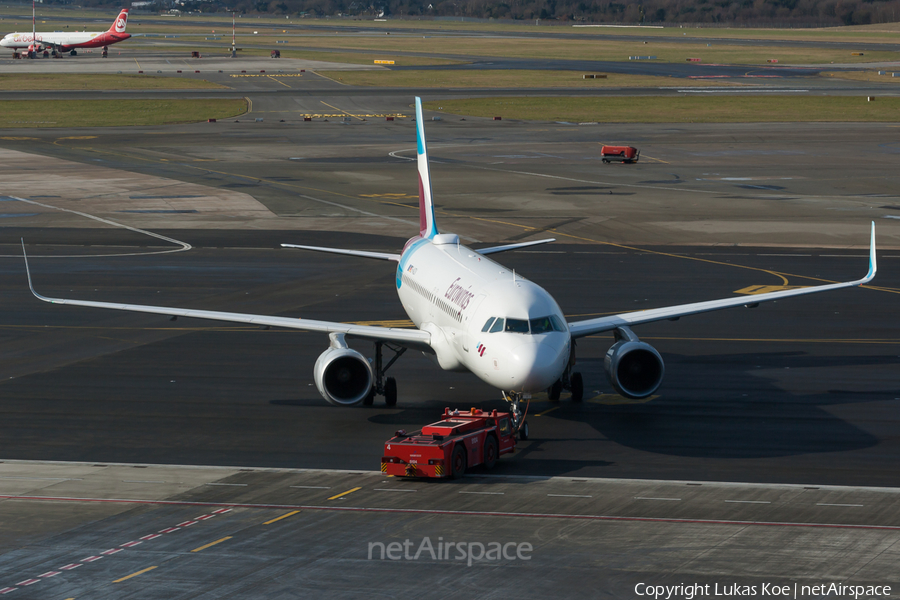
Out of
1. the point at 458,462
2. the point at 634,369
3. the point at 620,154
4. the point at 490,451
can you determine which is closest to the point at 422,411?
the point at 490,451

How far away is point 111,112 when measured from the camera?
136 meters

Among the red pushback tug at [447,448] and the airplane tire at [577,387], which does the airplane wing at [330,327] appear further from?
the airplane tire at [577,387]

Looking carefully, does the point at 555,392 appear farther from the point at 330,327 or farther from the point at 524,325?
the point at 330,327

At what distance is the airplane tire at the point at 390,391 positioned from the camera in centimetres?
3378

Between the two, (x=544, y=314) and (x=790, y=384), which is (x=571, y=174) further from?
(x=544, y=314)

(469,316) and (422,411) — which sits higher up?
(469,316)

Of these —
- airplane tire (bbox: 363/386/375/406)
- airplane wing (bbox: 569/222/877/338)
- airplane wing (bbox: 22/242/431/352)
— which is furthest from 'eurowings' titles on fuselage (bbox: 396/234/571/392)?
airplane wing (bbox: 569/222/877/338)

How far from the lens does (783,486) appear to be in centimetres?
2627

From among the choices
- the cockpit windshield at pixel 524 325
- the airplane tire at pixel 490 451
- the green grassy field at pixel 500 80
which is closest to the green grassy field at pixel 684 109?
the green grassy field at pixel 500 80

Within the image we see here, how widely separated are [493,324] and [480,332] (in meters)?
0.50

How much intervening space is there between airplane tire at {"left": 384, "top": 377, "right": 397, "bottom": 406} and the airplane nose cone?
23.2 feet

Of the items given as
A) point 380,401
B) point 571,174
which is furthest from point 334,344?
point 571,174

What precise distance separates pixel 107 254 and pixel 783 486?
1769 inches

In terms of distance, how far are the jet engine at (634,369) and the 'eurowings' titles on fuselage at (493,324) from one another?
3.95 metres
